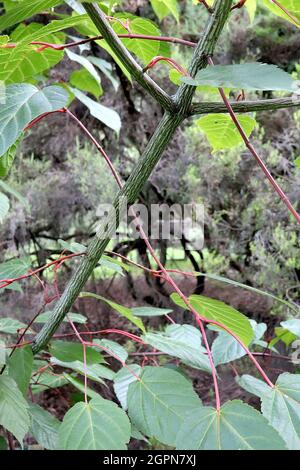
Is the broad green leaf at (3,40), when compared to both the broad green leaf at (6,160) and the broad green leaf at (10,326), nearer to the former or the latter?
the broad green leaf at (6,160)

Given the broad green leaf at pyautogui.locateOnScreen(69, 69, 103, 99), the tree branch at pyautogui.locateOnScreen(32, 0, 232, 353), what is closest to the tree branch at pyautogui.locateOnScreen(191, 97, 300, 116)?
the tree branch at pyautogui.locateOnScreen(32, 0, 232, 353)

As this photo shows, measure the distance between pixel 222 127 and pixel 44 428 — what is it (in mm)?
387

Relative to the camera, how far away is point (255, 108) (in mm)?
361

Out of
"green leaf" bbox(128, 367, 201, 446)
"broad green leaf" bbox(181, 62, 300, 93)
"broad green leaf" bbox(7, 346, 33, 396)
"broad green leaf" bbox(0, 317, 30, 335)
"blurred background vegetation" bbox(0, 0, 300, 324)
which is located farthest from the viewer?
"blurred background vegetation" bbox(0, 0, 300, 324)

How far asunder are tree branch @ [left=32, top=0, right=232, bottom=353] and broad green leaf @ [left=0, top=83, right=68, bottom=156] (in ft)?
0.19

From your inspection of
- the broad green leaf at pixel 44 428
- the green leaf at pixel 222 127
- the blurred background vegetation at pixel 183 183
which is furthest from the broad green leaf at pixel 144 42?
the blurred background vegetation at pixel 183 183

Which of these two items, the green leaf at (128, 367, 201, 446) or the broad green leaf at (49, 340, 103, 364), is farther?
the broad green leaf at (49, 340, 103, 364)

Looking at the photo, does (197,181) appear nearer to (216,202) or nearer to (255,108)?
(216,202)

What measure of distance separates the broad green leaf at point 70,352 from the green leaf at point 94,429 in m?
0.14

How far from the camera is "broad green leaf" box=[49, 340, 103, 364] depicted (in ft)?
1.68

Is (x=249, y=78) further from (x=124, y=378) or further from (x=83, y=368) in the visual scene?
(x=83, y=368)

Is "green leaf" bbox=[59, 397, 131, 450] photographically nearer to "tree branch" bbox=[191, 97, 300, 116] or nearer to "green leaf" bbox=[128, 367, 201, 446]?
"green leaf" bbox=[128, 367, 201, 446]

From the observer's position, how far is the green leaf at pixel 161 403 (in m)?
0.38

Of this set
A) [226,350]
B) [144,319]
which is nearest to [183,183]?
[144,319]
